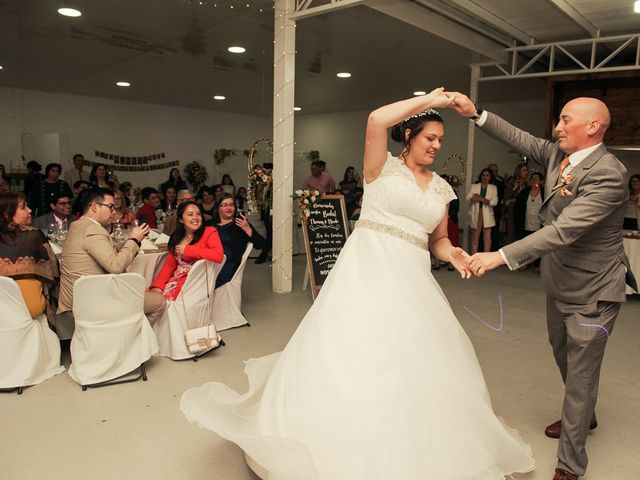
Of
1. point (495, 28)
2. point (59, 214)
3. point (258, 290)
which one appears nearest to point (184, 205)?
point (59, 214)

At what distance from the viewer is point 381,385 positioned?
220cm

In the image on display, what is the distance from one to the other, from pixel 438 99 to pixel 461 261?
747 mm

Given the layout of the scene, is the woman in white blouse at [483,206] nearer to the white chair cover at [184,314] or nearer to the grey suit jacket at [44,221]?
the white chair cover at [184,314]

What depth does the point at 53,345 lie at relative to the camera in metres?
3.72

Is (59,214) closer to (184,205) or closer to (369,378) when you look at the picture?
(184,205)

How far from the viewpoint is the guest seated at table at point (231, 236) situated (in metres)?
4.90

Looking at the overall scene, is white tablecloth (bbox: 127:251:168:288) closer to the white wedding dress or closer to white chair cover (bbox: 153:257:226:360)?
white chair cover (bbox: 153:257:226:360)

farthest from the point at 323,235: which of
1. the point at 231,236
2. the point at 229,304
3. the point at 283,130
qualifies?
the point at 229,304

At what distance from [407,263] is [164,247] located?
301 centimetres

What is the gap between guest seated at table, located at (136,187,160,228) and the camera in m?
6.77

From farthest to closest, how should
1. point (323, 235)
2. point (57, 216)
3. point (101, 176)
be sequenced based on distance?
point (101, 176) < point (323, 235) < point (57, 216)

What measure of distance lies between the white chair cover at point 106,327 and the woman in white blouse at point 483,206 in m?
6.61

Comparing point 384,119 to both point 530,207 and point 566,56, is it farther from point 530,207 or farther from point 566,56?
point 566,56

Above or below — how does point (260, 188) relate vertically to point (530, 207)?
above
